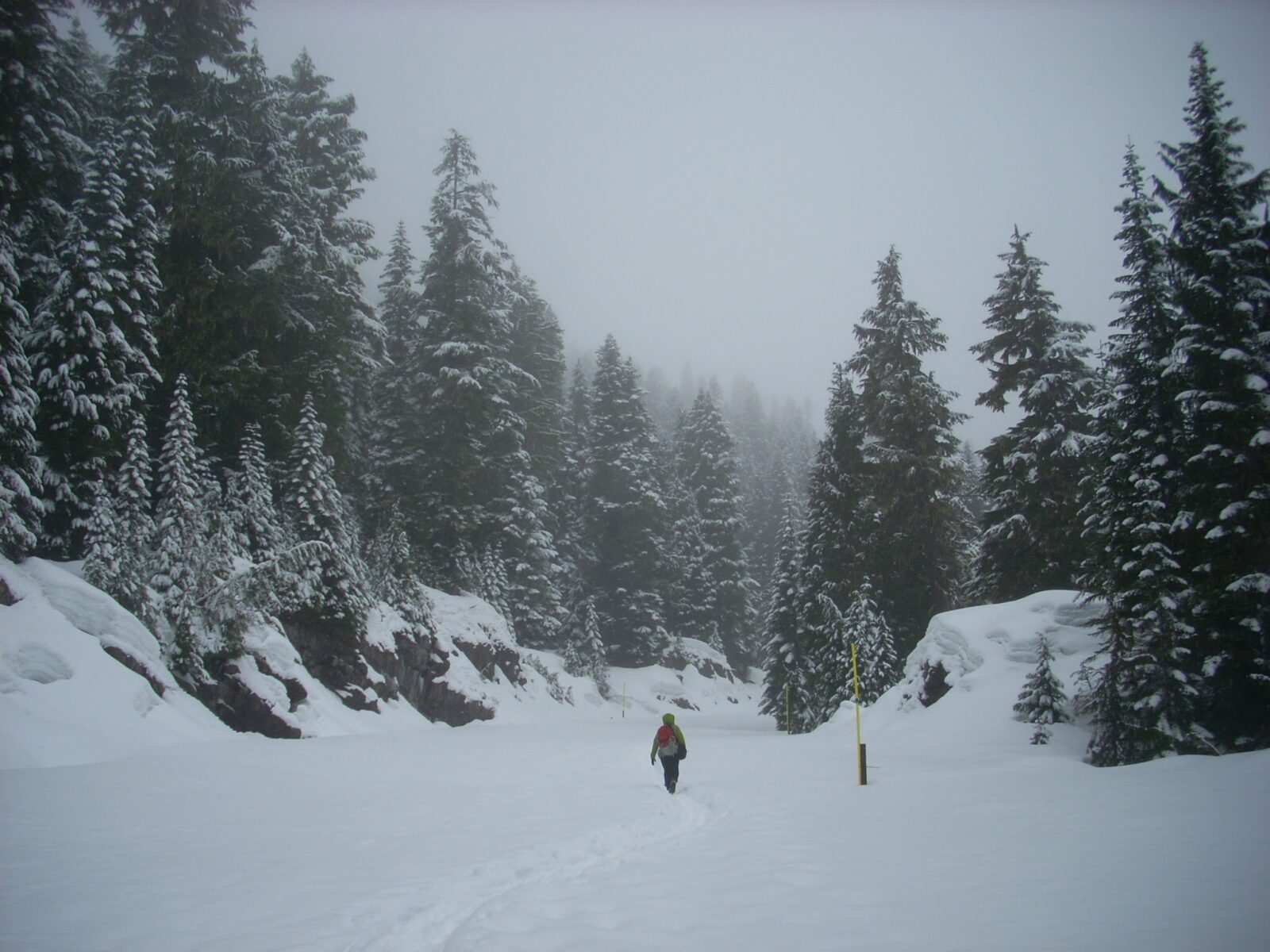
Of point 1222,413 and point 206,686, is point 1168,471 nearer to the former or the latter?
point 1222,413

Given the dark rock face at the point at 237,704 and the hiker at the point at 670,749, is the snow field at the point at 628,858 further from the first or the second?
the dark rock face at the point at 237,704

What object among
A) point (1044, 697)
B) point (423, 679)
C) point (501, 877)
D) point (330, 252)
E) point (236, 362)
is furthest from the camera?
point (423, 679)

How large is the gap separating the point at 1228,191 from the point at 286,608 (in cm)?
2486

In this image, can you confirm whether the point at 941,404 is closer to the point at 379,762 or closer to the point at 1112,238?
the point at 1112,238

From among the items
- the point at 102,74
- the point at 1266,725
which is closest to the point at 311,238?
the point at 102,74

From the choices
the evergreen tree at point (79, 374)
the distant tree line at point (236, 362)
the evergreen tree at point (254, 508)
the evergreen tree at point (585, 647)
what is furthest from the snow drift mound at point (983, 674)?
the evergreen tree at point (79, 374)

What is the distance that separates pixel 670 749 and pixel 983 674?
10.2 m

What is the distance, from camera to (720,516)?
49.4m

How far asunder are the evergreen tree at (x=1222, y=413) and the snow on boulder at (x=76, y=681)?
20.1m

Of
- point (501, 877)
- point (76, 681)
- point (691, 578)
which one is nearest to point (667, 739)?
point (501, 877)

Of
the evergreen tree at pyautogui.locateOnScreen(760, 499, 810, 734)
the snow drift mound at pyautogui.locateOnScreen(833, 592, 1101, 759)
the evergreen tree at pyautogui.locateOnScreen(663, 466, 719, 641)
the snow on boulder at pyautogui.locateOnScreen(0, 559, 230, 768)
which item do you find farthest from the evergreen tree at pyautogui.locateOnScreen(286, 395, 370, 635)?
the evergreen tree at pyautogui.locateOnScreen(663, 466, 719, 641)

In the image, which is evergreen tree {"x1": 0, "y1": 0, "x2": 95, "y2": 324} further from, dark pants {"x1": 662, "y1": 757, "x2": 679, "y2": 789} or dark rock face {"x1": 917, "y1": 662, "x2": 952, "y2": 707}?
dark rock face {"x1": 917, "y1": 662, "x2": 952, "y2": 707}

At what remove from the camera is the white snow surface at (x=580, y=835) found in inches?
203

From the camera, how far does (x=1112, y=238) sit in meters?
16.6
